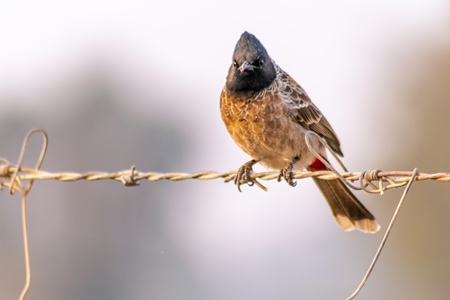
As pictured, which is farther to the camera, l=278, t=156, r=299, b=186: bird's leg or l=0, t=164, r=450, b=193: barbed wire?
l=278, t=156, r=299, b=186: bird's leg

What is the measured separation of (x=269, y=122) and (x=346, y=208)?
0.76 metres

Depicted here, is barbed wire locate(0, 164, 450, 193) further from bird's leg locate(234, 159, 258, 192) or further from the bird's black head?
the bird's black head

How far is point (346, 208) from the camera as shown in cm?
695

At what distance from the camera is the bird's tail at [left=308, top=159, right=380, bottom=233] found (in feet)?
22.3

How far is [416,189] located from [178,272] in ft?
33.4

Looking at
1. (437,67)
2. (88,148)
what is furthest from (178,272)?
(88,148)

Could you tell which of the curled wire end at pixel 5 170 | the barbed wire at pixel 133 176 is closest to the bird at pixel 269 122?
the barbed wire at pixel 133 176

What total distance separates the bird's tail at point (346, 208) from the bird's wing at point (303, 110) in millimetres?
224

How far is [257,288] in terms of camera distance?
22.4 m

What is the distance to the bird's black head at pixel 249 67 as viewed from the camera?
6.83m

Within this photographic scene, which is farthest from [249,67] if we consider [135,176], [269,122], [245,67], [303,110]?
[135,176]

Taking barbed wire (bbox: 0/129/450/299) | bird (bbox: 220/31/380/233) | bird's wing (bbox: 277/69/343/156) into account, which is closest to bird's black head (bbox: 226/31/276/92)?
bird (bbox: 220/31/380/233)

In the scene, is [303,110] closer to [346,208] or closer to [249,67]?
[249,67]

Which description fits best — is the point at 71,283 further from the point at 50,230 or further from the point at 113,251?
the point at 50,230
